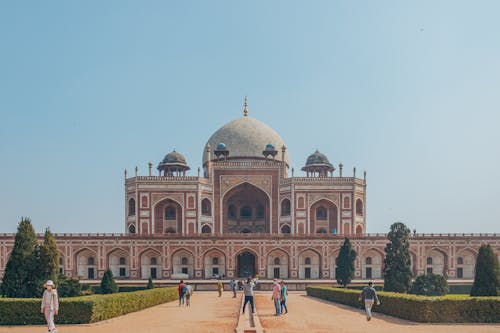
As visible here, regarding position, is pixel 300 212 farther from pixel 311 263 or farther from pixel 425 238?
pixel 425 238

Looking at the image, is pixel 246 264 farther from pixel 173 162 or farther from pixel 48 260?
pixel 48 260

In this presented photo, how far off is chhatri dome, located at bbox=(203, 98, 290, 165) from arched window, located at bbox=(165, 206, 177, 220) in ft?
26.3

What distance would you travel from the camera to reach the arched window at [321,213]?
51.7 m

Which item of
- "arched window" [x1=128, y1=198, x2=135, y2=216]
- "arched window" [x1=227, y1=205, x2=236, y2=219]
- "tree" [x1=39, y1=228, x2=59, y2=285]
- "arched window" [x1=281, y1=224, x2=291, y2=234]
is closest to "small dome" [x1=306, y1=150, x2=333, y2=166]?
"arched window" [x1=281, y1=224, x2=291, y2=234]

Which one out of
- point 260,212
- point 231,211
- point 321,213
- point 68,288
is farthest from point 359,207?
point 68,288

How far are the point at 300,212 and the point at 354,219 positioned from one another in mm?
4797

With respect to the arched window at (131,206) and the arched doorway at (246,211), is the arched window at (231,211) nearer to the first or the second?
the arched doorway at (246,211)

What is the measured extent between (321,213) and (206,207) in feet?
33.9

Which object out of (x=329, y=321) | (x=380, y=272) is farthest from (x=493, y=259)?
(x=380, y=272)

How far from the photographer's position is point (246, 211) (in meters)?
54.9

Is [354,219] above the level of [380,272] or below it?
→ above

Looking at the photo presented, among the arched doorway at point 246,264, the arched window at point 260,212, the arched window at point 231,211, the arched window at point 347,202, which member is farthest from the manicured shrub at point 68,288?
the arched window at point 347,202

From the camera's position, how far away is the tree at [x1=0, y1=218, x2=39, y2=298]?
2034cm

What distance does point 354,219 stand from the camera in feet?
167
